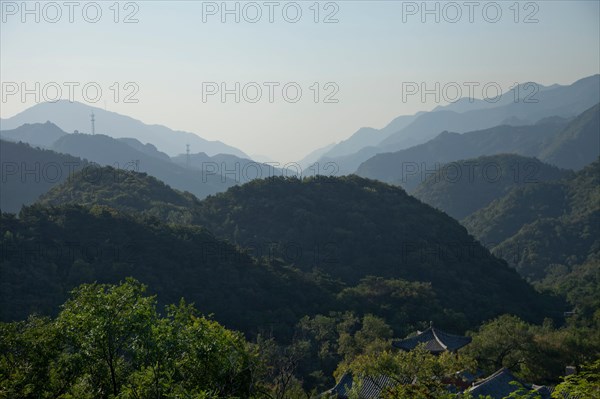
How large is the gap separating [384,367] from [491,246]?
2920 inches

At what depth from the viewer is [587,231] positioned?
83375mm

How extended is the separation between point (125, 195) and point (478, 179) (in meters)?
90.2

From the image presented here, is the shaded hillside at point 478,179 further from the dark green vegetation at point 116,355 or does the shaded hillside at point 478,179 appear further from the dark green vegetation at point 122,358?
the dark green vegetation at point 116,355

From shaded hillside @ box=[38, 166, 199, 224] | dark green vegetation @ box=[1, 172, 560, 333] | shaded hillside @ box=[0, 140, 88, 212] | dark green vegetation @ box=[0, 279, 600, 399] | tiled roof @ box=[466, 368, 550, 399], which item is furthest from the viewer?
shaded hillside @ box=[0, 140, 88, 212]

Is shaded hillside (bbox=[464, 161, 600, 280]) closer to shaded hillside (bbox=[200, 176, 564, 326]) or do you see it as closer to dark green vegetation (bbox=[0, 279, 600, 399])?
shaded hillside (bbox=[200, 176, 564, 326])

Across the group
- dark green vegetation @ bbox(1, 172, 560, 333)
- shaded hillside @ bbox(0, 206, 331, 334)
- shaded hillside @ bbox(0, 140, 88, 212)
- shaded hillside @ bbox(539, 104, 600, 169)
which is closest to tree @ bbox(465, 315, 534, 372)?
dark green vegetation @ bbox(1, 172, 560, 333)

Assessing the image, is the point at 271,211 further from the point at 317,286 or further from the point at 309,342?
the point at 309,342

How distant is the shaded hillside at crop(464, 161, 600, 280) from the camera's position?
81438mm

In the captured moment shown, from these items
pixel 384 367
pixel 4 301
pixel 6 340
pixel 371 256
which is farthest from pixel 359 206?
pixel 6 340

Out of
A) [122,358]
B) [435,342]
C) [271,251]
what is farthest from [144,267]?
[122,358]

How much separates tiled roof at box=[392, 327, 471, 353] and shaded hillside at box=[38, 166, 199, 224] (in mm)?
33560

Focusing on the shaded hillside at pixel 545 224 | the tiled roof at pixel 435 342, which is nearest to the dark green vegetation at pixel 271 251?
the tiled roof at pixel 435 342

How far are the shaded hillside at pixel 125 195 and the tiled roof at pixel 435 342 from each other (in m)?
33.6

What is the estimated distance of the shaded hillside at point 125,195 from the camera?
60.1 meters
